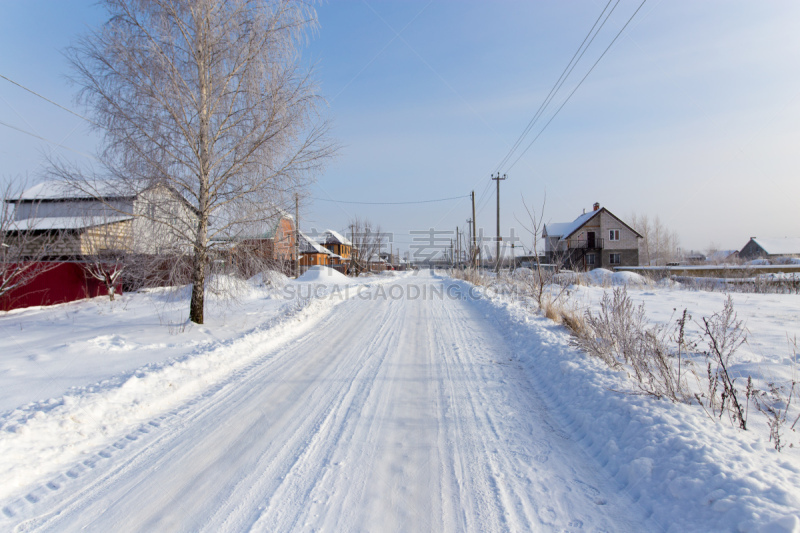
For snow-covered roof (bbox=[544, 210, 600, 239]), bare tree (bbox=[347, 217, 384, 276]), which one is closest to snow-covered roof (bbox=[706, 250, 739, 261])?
snow-covered roof (bbox=[544, 210, 600, 239])

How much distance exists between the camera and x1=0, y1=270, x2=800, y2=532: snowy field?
2471 millimetres

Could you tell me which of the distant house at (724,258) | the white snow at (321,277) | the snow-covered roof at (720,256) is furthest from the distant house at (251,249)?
the snow-covered roof at (720,256)

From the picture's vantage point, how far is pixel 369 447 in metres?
3.40

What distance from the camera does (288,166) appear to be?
29.2 feet

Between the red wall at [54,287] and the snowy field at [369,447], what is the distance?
33.0 ft

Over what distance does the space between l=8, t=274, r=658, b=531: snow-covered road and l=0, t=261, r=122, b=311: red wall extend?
47.4ft

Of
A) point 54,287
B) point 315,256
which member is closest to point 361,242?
point 315,256

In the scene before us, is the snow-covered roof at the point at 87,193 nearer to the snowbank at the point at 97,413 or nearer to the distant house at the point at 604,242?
the snowbank at the point at 97,413

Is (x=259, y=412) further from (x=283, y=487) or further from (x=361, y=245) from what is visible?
(x=361, y=245)

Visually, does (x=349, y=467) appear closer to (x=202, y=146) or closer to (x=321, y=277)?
(x=202, y=146)

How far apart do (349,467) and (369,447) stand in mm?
358

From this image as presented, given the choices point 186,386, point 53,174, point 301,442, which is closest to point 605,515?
point 301,442

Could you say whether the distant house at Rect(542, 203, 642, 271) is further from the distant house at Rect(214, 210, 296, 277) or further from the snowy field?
the snowy field

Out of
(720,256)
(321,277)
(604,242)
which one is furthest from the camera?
(720,256)
